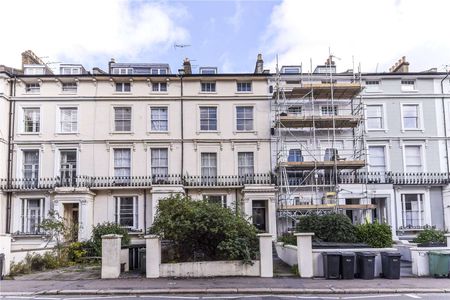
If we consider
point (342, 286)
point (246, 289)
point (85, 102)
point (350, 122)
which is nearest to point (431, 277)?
point (342, 286)

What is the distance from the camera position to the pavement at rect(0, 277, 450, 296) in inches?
502

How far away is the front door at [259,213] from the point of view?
83.4 feet

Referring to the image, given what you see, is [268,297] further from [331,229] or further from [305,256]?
[331,229]

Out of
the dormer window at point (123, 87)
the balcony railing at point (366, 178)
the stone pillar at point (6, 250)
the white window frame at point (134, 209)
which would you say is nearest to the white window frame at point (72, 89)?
the dormer window at point (123, 87)

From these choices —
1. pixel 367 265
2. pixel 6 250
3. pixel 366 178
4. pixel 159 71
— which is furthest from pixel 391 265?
pixel 159 71

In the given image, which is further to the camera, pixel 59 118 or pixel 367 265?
pixel 59 118

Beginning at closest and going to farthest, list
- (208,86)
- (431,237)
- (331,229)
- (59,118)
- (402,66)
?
(331,229), (431,237), (59,118), (208,86), (402,66)

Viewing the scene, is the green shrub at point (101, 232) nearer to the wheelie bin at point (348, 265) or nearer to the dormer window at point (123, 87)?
the dormer window at point (123, 87)

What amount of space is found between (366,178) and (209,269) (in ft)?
44.5

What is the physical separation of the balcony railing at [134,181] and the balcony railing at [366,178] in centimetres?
174

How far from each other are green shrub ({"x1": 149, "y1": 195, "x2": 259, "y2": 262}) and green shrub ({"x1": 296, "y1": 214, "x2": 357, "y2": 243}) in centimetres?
378

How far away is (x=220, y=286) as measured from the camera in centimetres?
1337

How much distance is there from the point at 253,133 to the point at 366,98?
726 cm

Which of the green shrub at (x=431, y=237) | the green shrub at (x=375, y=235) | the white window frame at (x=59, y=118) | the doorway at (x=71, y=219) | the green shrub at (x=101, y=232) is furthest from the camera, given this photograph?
the white window frame at (x=59, y=118)
